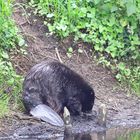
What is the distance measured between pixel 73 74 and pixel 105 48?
1432mm

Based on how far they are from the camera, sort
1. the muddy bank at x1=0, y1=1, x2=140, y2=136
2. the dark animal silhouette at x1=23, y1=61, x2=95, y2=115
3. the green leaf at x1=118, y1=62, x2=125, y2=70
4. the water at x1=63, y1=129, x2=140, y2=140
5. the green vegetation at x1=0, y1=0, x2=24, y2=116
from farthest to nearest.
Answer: the green leaf at x1=118, y1=62, x2=125, y2=70 < the muddy bank at x1=0, y1=1, x2=140, y2=136 < the green vegetation at x1=0, y1=0, x2=24, y2=116 < the dark animal silhouette at x1=23, y1=61, x2=95, y2=115 < the water at x1=63, y1=129, x2=140, y2=140

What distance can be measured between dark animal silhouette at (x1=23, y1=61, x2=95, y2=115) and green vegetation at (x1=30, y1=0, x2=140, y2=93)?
45.7 inches

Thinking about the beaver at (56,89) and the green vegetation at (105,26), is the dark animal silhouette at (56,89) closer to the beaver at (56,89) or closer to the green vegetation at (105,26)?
the beaver at (56,89)

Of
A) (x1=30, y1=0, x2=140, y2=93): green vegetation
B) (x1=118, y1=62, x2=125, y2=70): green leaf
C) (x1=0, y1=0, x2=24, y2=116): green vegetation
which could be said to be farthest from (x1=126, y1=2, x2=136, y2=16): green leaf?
(x1=0, y1=0, x2=24, y2=116): green vegetation

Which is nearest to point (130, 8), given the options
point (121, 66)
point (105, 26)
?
point (105, 26)

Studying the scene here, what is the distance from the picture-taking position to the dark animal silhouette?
7.80 meters

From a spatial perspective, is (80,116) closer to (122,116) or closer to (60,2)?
(122,116)

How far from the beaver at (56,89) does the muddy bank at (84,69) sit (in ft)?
0.59

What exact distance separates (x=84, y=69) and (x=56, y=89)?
47.4 inches

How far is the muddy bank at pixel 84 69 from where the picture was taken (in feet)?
26.8

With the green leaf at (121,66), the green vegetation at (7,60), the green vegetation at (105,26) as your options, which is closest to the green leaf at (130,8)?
the green vegetation at (105,26)

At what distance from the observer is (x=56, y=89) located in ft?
26.0

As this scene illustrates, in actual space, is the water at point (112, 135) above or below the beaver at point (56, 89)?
below

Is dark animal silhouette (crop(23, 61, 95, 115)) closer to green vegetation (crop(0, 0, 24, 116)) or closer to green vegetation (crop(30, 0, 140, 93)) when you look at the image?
green vegetation (crop(0, 0, 24, 116))
